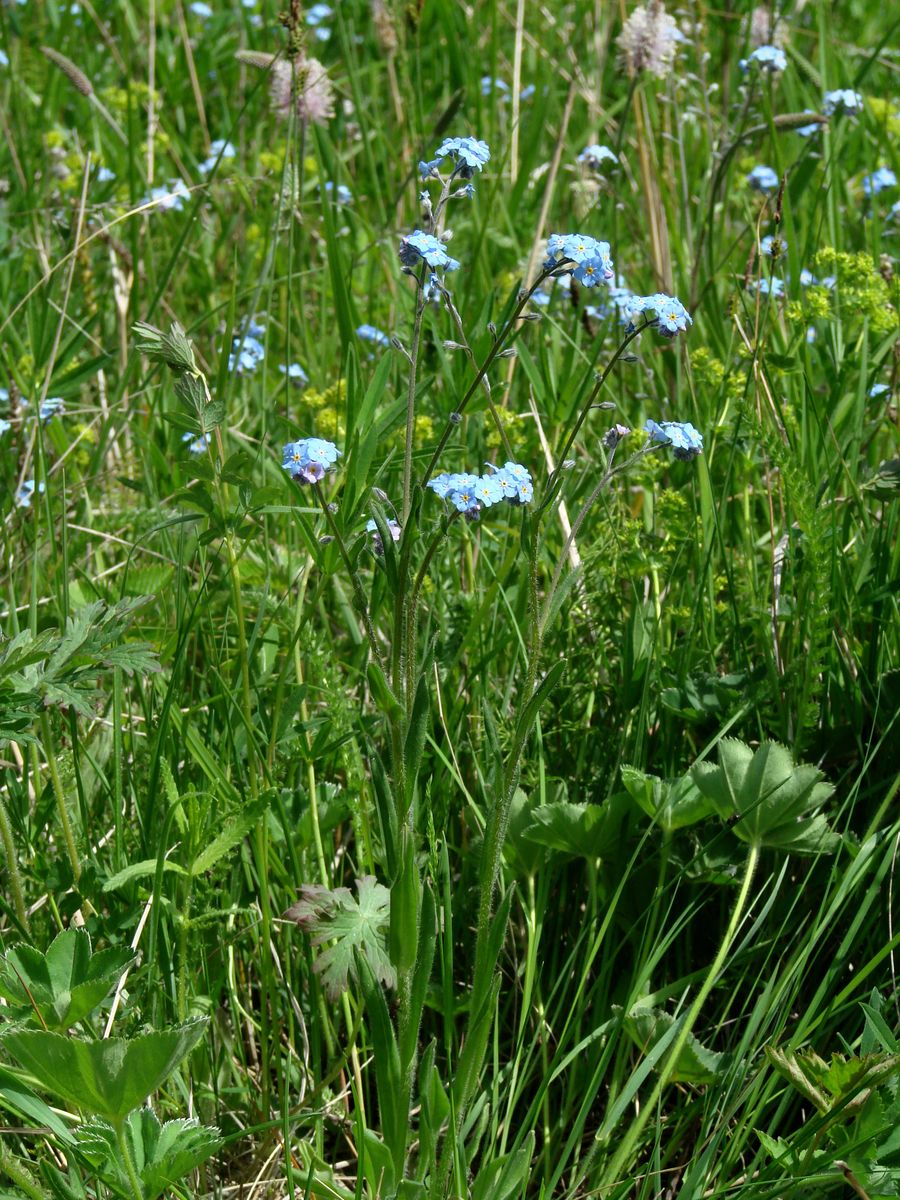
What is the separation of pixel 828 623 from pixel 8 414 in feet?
5.96

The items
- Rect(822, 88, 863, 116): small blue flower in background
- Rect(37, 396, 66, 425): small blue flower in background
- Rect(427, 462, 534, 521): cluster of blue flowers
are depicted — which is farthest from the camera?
Rect(822, 88, 863, 116): small blue flower in background

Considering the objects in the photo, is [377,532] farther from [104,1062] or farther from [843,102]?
[843,102]

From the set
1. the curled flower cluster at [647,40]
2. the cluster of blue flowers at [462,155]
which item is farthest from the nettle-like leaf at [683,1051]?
the curled flower cluster at [647,40]

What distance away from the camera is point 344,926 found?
5.02 feet

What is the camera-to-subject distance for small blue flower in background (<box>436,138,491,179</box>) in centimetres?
141

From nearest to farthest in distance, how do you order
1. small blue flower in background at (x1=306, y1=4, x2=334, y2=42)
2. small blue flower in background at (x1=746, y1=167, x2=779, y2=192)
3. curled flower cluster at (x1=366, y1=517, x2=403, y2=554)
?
1. curled flower cluster at (x1=366, y1=517, x2=403, y2=554)
2. small blue flower in background at (x1=746, y1=167, x2=779, y2=192)
3. small blue flower in background at (x1=306, y1=4, x2=334, y2=42)

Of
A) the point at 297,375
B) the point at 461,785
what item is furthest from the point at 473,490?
the point at 297,375

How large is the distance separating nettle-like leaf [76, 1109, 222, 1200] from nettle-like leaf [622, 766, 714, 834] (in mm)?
681

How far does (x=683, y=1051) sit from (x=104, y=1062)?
0.72 meters

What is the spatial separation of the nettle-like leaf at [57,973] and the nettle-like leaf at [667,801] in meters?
0.69

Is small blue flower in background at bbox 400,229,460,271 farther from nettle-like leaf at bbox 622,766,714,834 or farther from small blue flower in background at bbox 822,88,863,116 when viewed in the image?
small blue flower in background at bbox 822,88,863,116

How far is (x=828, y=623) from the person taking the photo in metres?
1.92

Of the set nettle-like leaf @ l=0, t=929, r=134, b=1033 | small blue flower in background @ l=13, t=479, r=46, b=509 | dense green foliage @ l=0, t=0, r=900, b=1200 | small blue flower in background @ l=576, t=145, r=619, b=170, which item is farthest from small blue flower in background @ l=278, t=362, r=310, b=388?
nettle-like leaf @ l=0, t=929, r=134, b=1033

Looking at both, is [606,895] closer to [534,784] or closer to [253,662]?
[534,784]
